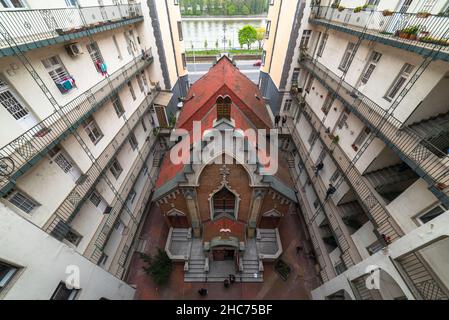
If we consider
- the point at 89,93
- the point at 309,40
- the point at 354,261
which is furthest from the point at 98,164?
the point at 309,40

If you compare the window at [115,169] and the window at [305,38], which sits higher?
the window at [305,38]

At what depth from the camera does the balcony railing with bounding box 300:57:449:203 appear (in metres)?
8.19

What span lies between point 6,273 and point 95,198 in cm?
776

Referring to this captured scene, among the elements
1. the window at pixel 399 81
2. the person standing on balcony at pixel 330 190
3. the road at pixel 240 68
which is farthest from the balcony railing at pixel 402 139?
the road at pixel 240 68

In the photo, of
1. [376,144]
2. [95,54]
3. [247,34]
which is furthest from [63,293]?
[247,34]

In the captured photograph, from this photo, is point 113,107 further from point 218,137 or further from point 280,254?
point 280,254

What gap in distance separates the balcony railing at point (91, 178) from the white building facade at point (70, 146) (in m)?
0.06

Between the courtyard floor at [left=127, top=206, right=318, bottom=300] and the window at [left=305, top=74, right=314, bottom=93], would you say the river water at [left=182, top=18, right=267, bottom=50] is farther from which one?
the courtyard floor at [left=127, top=206, right=318, bottom=300]

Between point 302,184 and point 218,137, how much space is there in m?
14.0

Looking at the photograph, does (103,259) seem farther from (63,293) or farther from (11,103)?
(11,103)

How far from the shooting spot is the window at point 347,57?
15482 millimetres

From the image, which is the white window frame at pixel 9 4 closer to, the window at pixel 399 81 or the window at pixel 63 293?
the window at pixel 63 293

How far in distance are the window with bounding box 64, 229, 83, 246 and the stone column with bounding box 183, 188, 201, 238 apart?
7.19 meters

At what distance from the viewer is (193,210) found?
51.9 ft
